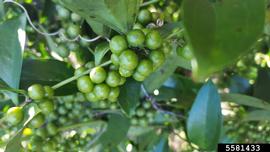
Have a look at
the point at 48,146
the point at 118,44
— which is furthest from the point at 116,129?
the point at 118,44

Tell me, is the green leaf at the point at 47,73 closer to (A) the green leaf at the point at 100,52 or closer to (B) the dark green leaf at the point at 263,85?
(A) the green leaf at the point at 100,52

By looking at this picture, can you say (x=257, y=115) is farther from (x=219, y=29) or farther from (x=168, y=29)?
(x=219, y=29)

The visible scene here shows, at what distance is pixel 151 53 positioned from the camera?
72 centimetres

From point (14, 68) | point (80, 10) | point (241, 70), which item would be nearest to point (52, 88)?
point (14, 68)

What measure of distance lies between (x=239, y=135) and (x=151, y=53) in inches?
28.9

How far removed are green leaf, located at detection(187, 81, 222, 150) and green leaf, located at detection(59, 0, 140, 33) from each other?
12.9 inches

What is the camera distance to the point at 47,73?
0.90m

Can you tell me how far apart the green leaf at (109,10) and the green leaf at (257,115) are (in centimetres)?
61

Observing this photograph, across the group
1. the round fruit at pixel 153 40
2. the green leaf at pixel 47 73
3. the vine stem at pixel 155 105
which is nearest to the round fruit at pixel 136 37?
the round fruit at pixel 153 40

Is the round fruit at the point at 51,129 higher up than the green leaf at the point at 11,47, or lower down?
lower down

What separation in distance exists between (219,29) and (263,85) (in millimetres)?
774

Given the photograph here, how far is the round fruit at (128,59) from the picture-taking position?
0.69 m

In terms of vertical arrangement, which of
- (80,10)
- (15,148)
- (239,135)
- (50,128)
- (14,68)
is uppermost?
(80,10)

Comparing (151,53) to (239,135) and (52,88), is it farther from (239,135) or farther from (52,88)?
(239,135)
